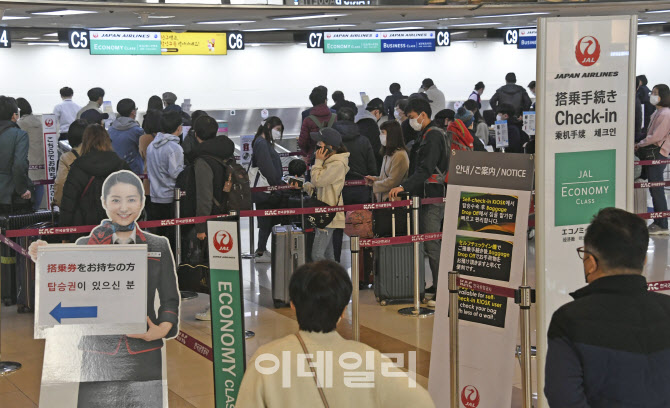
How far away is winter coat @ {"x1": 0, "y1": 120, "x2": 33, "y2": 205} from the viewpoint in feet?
29.1

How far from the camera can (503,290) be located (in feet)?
15.8

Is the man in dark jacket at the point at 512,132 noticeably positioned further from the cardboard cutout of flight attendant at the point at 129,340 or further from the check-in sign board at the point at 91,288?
the check-in sign board at the point at 91,288

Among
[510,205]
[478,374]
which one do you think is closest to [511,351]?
[478,374]

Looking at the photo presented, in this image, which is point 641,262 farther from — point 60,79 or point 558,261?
point 60,79

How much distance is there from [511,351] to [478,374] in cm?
26

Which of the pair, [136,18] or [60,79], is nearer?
[136,18]

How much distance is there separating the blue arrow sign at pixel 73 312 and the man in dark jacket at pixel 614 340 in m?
2.74

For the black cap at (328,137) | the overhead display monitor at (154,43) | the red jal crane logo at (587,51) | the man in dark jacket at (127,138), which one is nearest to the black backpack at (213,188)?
the black cap at (328,137)

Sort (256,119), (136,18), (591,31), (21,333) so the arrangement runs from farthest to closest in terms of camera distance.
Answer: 1. (256,119)
2. (136,18)
3. (21,333)
4. (591,31)

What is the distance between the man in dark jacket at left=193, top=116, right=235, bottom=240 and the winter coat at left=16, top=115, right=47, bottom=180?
15.7ft

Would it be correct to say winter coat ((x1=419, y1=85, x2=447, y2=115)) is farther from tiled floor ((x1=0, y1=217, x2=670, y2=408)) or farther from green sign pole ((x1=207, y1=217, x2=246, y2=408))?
green sign pole ((x1=207, y1=217, x2=246, y2=408))

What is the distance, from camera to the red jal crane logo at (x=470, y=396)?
16.4ft

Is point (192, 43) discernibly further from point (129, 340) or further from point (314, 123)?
point (129, 340)

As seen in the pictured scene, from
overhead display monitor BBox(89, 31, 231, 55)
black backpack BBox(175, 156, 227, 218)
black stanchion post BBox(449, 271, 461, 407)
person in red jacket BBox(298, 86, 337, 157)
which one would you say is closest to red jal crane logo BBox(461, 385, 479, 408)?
black stanchion post BBox(449, 271, 461, 407)
